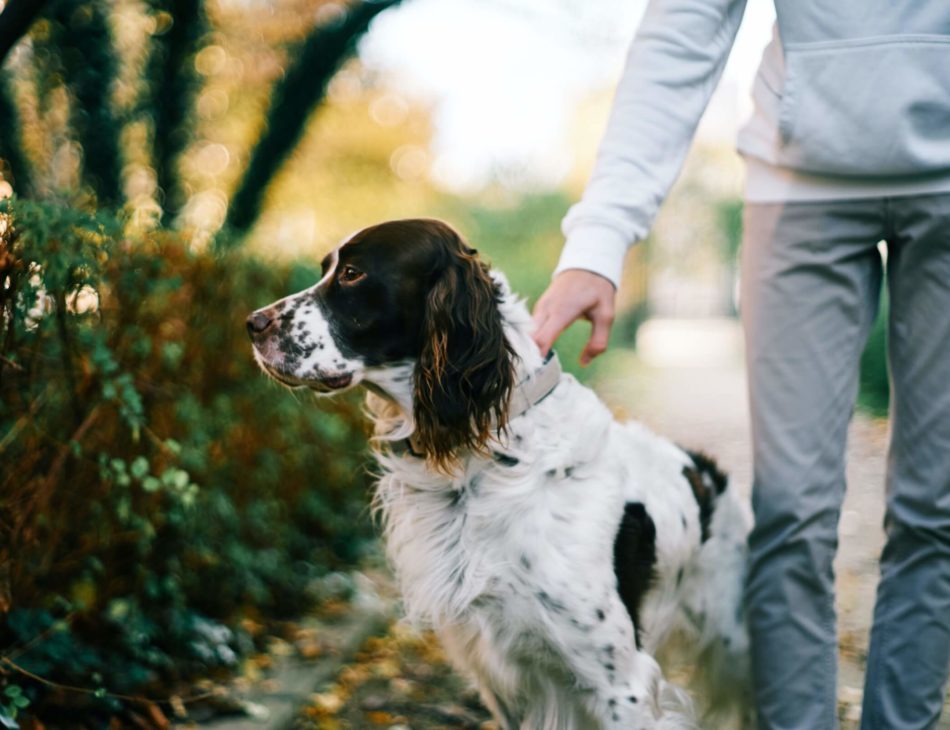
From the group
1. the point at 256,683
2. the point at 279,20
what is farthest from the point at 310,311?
the point at 279,20

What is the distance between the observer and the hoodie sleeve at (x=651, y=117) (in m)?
2.31

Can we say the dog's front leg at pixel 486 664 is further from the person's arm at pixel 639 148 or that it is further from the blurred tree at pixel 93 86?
the blurred tree at pixel 93 86

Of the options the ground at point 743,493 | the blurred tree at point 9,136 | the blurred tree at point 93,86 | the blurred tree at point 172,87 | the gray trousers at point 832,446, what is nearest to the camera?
the gray trousers at point 832,446

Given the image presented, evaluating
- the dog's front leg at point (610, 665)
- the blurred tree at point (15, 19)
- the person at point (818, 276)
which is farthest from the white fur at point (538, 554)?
the blurred tree at point (15, 19)

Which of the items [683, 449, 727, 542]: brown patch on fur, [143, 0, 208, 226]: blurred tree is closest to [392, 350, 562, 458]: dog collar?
[683, 449, 727, 542]: brown patch on fur

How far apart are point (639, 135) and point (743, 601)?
1.28 m

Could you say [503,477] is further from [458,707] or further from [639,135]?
[458,707]

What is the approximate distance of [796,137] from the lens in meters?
2.17

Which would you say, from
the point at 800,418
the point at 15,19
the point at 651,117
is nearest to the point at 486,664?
the point at 800,418

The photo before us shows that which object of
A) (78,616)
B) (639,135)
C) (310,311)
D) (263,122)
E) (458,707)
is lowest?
(458,707)

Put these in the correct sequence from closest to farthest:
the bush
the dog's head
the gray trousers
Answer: the gray trousers < the dog's head < the bush

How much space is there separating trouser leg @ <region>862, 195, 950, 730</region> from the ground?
0.77 metres

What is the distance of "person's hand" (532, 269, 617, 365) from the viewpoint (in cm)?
225

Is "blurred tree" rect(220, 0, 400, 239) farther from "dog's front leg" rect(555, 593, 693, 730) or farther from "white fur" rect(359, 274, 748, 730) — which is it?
"dog's front leg" rect(555, 593, 693, 730)
